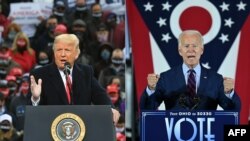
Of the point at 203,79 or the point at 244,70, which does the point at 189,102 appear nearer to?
the point at 203,79

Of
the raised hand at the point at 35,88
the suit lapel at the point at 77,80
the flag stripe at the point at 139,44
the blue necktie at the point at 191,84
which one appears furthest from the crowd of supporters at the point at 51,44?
the raised hand at the point at 35,88

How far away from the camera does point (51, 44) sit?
11648 mm

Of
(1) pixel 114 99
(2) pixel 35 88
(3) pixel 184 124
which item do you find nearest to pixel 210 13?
(3) pixel 184 124

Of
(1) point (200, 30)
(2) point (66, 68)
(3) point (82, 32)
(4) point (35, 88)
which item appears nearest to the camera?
(2) point (66, 68)

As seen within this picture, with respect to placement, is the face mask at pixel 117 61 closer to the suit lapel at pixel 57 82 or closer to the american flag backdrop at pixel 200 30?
the american flag backdrop at pixel 200 30

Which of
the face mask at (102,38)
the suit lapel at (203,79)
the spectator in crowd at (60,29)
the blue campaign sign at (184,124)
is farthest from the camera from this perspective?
the face mask at (102,38)

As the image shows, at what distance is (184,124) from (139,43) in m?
0.89

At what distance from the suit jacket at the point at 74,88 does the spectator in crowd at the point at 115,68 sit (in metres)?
3.87

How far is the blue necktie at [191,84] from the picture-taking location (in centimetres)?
759

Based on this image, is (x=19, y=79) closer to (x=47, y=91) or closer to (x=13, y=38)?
(x=13, y=38)

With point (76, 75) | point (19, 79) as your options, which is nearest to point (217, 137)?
point (76, 75)

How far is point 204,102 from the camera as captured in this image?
759cm

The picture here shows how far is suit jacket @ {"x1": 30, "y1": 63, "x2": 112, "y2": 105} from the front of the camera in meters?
7.24

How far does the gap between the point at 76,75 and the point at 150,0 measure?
1064 millimetres
